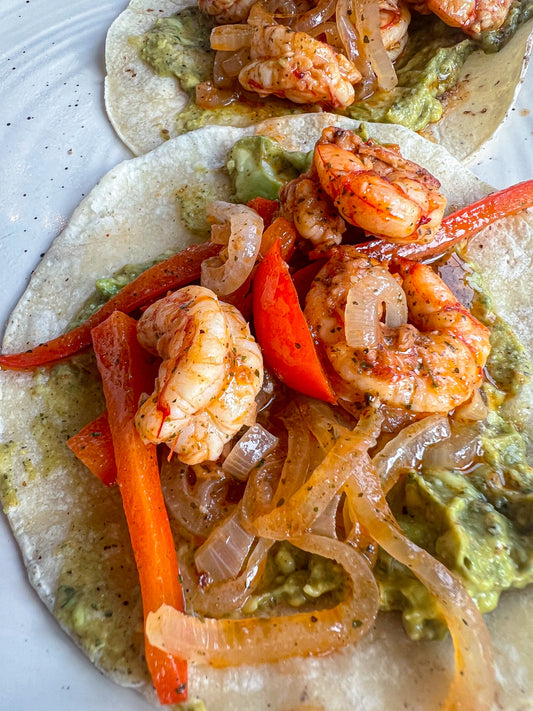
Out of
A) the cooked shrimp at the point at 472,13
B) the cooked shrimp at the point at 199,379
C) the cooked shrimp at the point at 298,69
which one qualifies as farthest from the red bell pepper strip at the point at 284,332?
the cooked shrimp at the point at 472,13

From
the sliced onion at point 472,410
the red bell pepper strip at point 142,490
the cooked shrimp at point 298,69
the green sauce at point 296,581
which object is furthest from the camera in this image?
the cooked shrimp at point 298,69

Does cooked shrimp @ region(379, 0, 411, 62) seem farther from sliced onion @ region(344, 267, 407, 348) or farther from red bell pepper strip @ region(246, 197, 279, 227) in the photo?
sliced onion @ region(344, 267, 407, 348)

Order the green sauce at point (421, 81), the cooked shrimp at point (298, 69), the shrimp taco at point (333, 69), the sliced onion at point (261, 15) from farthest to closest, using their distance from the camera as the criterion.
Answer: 1. the sliced onion at point (261, 15)
2. the green sauce at point (421, 81)
3. the shrimp taco at point (333, 69)
4. the cooked shrimp at point (298, 69)

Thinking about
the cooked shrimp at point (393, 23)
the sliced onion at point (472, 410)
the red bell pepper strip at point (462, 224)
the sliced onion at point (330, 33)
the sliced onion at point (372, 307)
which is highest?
the sliced onion at point (330, 33)

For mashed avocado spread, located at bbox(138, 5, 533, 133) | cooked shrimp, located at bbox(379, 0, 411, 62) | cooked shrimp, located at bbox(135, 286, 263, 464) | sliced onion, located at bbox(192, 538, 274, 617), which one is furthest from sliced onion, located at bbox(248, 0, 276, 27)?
sliced onion, located at bbox(192, 538, 274, 617)

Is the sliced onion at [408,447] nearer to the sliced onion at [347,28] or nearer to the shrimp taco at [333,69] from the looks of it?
the shrimp taco at [333,69]

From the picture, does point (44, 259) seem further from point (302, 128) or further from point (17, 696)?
point (17, 696)

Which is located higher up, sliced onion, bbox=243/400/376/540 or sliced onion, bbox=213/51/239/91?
sliced onion, bbox=213/51/239/91

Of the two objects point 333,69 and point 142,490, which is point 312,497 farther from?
point 333,69
